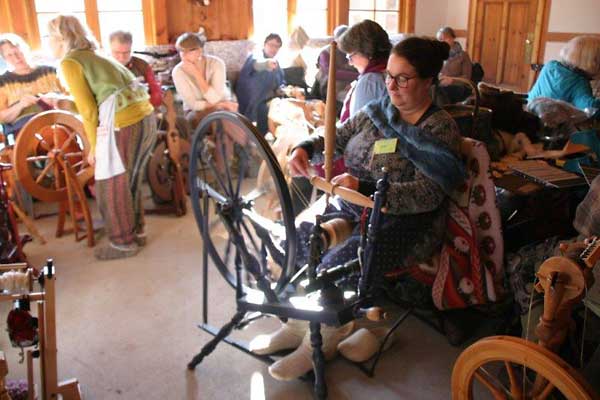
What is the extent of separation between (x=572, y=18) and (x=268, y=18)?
10.9 feet

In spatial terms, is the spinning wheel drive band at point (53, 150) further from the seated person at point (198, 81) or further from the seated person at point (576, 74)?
the seated person at point (576, 74)

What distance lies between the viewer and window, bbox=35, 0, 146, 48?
4.30m

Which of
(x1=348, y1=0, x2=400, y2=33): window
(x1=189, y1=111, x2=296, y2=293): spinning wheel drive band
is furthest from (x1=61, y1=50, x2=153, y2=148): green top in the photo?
(x1=348, y1=0, x2=400, y2=33): window

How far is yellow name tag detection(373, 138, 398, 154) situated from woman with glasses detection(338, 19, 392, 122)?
0.43 m

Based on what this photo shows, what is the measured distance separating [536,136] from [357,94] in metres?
1.03

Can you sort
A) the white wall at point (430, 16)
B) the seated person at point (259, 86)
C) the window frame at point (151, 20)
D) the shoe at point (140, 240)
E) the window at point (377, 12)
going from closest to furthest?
the shoe at point (140, 240)
the window frame at point (151, 20)
the seated person at point (259, 86)
the window at point (377, 12)
the white wall at point (430, 16)

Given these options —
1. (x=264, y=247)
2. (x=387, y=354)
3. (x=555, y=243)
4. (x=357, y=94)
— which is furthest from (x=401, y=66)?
(x=387, y=354)

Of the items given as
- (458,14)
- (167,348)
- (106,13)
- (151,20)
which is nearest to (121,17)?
(106,13)

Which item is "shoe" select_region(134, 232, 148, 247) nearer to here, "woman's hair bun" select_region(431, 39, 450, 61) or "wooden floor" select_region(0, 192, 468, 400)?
"wooden floor" select_region(0, 192, 468, 400)

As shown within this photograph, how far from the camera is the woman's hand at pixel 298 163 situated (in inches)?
70.2

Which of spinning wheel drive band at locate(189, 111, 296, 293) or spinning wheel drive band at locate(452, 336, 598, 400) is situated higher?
spinning wheel drive band at locate(189, 111, 296, 293)

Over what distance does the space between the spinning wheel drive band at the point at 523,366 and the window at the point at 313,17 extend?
490cm

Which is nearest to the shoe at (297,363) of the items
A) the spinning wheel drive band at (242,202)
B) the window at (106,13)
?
the spinning wheel drive band at (242,202)

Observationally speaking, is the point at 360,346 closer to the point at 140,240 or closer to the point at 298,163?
the point at 298,163
